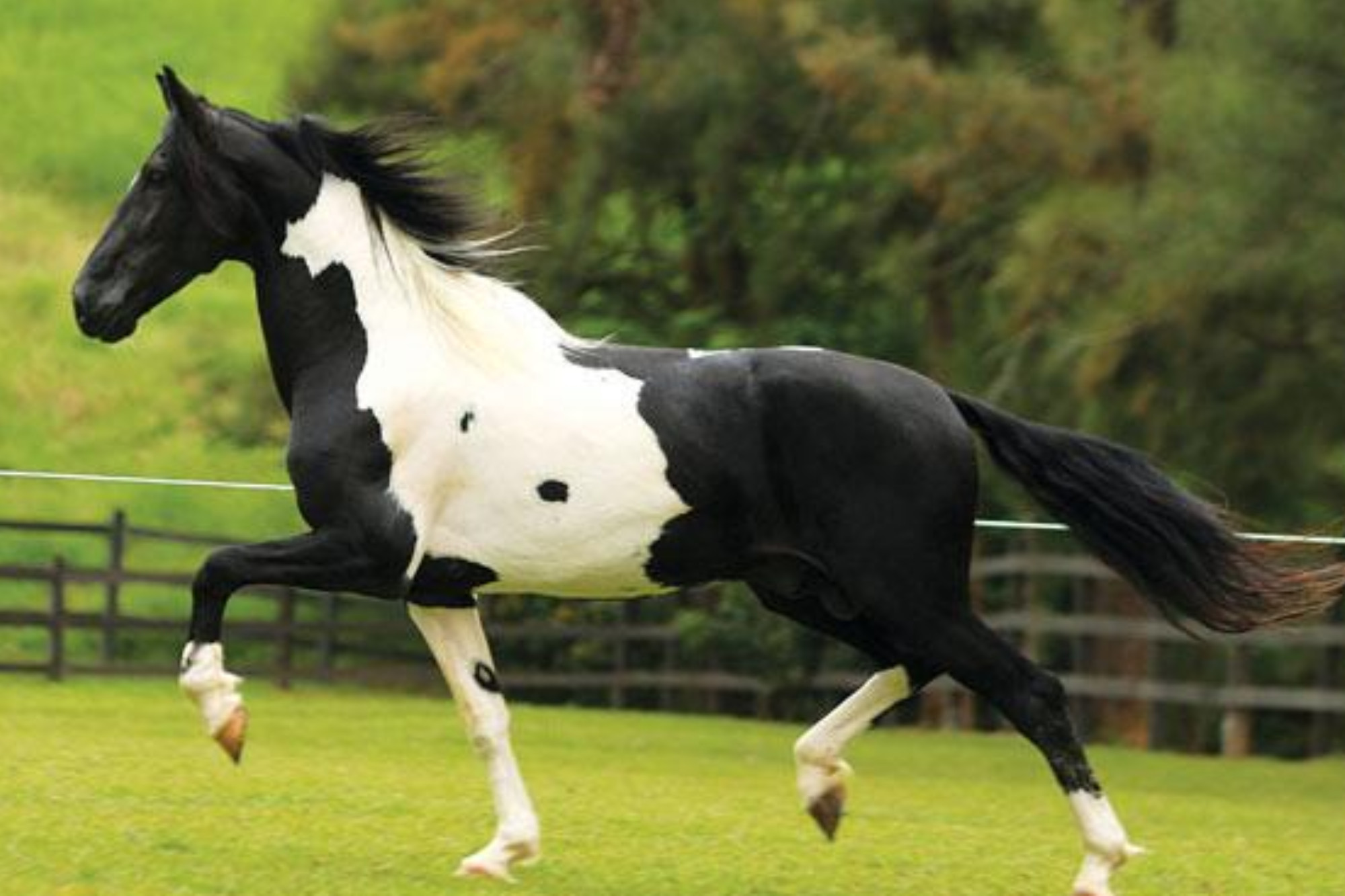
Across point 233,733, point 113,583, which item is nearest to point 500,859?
point 233,733

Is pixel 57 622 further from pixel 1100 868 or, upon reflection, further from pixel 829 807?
pixel 1100 868

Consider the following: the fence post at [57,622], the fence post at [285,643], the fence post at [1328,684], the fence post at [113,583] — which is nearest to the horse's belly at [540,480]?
the fence post at [1328,684]

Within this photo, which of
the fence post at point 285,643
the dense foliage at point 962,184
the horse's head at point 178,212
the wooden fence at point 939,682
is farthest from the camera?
the fence post at point 285,643

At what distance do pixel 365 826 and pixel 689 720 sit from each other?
11.7 metres

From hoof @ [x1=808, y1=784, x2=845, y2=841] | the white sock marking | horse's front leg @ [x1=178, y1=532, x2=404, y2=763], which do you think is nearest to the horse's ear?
horse's front leg @ [x1=178, y1=532, x2=404, y2=763]

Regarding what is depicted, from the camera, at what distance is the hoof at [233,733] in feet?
→ 25.6

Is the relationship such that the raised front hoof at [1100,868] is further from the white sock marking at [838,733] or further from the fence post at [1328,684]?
the fence post at [1328,684]

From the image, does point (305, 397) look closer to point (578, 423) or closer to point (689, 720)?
point (578, 423)

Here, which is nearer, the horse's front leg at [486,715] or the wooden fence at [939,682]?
the horse's front leg at [486,715]

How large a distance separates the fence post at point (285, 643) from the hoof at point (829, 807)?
14.6m

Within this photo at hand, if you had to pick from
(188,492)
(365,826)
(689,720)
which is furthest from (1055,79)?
(188,492)

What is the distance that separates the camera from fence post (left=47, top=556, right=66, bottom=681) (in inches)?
842

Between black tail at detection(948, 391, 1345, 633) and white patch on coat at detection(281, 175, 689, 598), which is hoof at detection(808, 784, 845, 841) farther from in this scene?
black tail at detection(948, 391, 1345, 633)

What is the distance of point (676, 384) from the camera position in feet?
27.0
